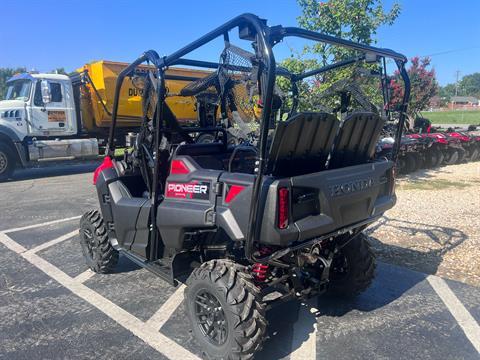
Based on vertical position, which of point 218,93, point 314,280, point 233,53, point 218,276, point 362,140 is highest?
point 233,53

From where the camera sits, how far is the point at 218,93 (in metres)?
4.43

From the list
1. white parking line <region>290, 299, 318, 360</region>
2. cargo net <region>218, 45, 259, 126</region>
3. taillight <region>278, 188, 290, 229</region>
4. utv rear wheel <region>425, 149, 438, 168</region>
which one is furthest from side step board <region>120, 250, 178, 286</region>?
utv rear wheel <region>425, 149, 438, 168</region>

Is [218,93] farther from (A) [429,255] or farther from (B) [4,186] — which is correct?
(B) [4,186]

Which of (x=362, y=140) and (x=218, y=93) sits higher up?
(x=218, y=93)

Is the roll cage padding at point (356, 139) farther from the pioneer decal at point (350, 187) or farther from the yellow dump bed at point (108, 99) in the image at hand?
the yellow dump bed at point (108, 99)

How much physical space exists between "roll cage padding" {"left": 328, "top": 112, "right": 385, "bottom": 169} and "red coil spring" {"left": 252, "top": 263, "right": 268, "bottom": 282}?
37.4 inches

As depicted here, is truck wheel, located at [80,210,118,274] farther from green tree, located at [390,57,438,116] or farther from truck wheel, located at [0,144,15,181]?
green tree, located at [390,57,438,116]

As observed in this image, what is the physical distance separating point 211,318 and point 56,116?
37.4ft

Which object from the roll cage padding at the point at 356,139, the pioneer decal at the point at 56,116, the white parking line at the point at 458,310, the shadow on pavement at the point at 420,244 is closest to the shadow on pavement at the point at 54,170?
the pioneer decal at the point at 56,116

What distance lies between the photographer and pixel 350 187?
121 inches

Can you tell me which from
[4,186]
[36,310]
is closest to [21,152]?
[4,186]

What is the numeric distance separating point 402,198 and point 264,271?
6.40 metres

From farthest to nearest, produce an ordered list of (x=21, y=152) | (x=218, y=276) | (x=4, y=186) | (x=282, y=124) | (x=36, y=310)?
1. (x=21, y=152)
2. (x=4, y=186)
3. (x=36, y=310)
4. (x=218, y=276)
5. (x=282, y=124)

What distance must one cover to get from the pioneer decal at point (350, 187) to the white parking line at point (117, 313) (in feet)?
5.24
